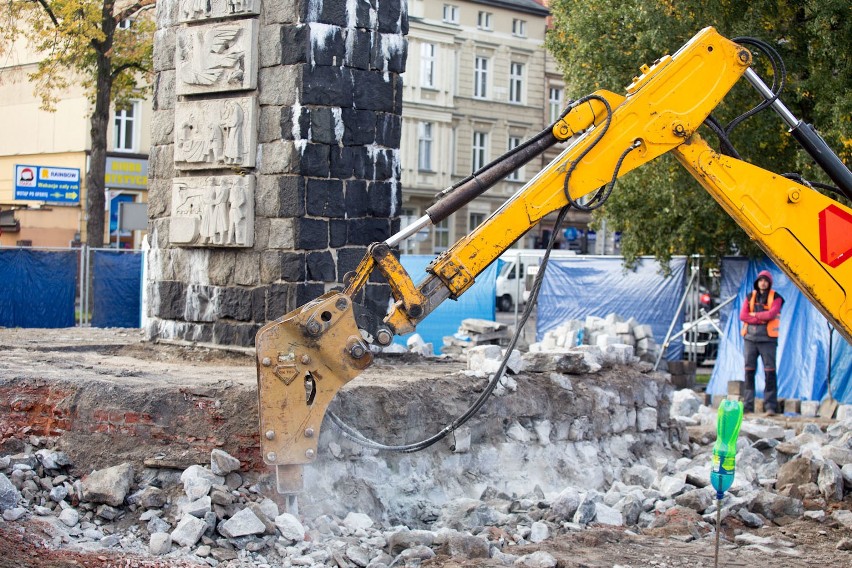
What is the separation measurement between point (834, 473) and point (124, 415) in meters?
5.63

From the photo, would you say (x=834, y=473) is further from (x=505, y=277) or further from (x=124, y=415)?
(x=505, y=277)

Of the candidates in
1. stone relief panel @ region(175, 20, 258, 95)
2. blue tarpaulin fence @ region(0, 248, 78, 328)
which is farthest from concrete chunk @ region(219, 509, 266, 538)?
blue tarpaulin fence @ region(0, 248, 78, 328)

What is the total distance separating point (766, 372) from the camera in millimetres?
16109

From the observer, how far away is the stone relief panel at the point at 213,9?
33.3 ft

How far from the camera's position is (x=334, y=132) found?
10039mm

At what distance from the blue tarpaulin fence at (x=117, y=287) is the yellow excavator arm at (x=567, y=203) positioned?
1430cm

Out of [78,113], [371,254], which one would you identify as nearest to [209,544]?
[371,254]

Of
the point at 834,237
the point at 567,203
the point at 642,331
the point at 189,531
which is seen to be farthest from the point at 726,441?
the point at 642,331

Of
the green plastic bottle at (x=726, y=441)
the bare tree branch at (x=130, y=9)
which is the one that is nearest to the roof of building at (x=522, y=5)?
Answer: the bare tree branch at (x=130, y=9)

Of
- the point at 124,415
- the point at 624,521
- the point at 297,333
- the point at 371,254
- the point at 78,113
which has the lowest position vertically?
the point at 624,521

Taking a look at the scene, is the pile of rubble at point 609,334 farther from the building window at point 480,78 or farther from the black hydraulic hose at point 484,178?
the building window at point 480,78

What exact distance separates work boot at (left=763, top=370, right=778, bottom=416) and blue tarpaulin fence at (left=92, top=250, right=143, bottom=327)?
10.6 m

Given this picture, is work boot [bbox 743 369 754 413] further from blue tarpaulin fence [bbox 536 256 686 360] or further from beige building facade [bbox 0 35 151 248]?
beige building facade [bbox 0 35 151 248]

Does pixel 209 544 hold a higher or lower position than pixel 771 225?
lower
